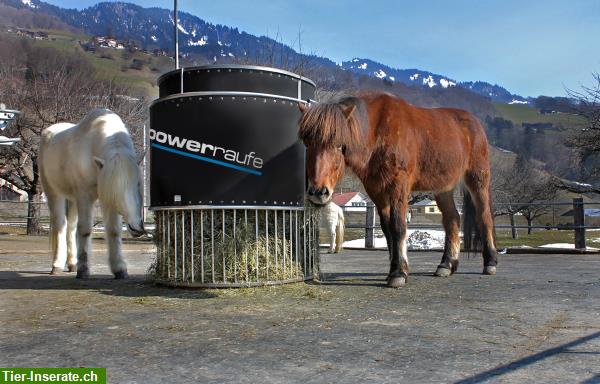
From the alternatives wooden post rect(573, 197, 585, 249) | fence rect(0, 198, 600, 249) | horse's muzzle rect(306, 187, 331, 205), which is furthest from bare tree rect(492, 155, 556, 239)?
horse's muzzle rect(306, 187, 331, 205)

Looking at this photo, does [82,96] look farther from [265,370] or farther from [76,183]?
[265,370]

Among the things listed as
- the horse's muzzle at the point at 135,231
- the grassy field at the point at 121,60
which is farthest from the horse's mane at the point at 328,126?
the grassy field at the point at 121,60

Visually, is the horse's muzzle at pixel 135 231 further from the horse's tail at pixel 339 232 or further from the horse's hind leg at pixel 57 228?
the horse's tail at pixel 339 232

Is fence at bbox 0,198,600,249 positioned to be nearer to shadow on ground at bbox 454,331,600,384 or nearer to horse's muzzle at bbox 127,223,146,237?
horse's muzzle at bbox 127,223,146,237

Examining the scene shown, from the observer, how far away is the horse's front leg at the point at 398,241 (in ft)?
18.5

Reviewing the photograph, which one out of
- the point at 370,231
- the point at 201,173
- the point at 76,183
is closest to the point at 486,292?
the point at 201,173

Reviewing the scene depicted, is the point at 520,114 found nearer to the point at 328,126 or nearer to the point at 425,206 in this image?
the point at 425,206

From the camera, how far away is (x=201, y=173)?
552 cm

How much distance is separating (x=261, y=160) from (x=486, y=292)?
265 cm

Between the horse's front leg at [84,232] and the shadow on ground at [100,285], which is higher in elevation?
the horse's front leg at [84,232]

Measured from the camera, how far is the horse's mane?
5.05 metres

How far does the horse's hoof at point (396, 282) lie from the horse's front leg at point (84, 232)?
3719mm

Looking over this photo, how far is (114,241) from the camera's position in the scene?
21.1 ft

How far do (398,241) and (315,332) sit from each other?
2422 mm
